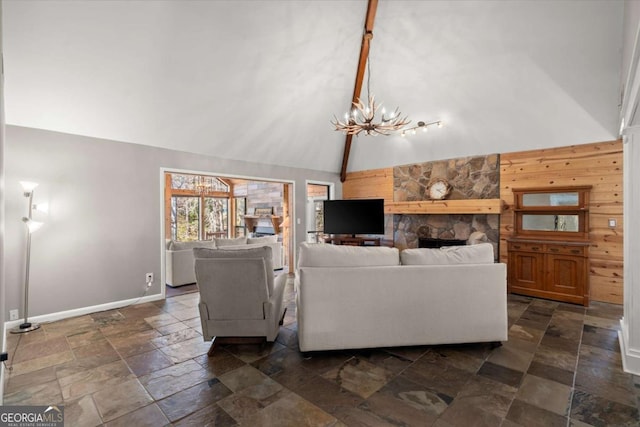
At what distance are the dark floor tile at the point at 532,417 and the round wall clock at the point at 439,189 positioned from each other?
4.50 m

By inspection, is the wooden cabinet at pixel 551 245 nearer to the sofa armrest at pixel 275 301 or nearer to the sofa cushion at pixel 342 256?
the sofa cushion at pixel 342 256

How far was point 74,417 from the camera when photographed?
6.43 feet

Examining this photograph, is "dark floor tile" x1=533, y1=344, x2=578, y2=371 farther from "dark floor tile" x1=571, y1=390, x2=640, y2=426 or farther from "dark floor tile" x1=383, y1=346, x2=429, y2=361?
"dark floor tile" x1=383, y1=346, x2=429, y2=361

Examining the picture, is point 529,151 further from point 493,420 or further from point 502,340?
point 493,420

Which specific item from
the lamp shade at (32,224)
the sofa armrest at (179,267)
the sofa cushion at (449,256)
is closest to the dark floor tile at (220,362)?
the sofa cushion at (449,256)

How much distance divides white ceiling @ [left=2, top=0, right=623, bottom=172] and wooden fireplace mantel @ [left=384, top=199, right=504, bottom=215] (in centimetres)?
99

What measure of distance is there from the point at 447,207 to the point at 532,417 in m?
4.39

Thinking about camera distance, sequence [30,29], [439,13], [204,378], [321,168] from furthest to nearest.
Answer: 1. [321,168]
2. [439,13]
3. [30,29]
4. [204,378]

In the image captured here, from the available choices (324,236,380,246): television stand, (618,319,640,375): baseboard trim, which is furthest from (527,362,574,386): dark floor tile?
(324,236,380,246): television stand

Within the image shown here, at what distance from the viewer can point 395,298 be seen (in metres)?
2.75

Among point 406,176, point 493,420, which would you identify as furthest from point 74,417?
point 406,176

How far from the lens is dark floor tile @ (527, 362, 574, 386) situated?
236 centimetres

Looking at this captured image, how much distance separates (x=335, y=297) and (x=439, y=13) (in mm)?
4227

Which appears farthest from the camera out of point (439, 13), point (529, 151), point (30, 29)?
point (529, 151)
